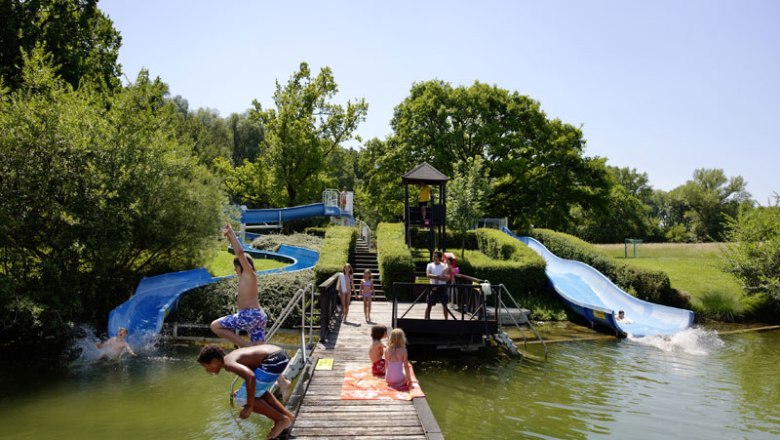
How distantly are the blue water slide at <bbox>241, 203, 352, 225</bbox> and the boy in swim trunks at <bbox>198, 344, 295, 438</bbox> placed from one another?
26235mm

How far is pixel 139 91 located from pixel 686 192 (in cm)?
7383

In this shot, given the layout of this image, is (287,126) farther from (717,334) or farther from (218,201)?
(717,334)

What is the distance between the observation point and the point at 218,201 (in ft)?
60.2

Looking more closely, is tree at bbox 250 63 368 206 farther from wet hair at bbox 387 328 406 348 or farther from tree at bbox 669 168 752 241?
tree at bbox 669 168 752 241

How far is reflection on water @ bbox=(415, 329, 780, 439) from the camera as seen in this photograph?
28.8 feet

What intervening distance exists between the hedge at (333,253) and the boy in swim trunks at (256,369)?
9894 mm

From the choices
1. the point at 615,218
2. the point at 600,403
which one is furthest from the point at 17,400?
the point at 615,218

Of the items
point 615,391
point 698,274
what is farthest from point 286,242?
point 698,274

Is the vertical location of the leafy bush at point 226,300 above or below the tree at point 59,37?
below

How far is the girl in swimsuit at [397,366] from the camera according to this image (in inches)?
323

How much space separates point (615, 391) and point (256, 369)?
28.0 feet

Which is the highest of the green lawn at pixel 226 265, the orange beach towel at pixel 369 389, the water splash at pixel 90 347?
the green lawn at pixel 226 265

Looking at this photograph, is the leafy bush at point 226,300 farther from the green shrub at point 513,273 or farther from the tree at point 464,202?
the tree at point 464,202

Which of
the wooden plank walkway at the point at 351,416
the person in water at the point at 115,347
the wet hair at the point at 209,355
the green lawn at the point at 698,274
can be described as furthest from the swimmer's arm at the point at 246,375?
the green lawn at the point at 698,274
